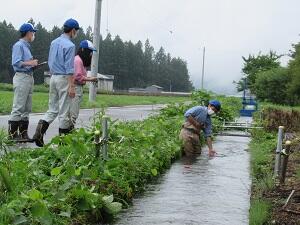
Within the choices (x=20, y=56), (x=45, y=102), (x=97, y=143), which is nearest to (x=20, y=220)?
(x=97, y=143)

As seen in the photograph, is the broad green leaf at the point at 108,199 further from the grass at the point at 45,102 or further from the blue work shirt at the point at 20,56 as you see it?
the grass at the point at 45,102

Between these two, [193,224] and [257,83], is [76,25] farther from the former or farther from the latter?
[257,83]

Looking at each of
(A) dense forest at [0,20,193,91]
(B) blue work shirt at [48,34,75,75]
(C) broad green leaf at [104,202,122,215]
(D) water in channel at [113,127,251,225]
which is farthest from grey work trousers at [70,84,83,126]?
(A) dense forest at [0,20,193,91]

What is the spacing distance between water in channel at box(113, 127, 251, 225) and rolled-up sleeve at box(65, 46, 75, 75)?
203 cm

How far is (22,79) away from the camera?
28.2 feet

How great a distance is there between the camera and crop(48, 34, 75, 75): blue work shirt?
816 centimetres

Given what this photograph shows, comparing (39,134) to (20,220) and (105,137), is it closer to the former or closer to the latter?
(105,137)

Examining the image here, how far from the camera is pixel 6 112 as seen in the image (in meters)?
17.6

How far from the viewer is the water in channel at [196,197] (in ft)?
17.6

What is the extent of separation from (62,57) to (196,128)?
367 centimetres

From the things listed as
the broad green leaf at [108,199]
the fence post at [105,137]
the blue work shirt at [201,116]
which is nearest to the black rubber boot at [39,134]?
the fence post at [105,137]

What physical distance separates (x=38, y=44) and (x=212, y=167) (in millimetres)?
79330

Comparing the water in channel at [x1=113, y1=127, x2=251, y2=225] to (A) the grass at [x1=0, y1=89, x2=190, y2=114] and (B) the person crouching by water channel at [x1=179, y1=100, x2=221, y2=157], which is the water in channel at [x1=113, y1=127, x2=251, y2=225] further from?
(A) the grass at [x1=0, y1=89, x2=190, y2=114]

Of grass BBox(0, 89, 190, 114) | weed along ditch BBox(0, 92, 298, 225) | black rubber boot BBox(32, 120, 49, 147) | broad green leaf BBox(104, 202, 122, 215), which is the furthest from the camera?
grass BBox(0, 89, 190, 114)
